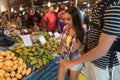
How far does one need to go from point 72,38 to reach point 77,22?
0.74ft

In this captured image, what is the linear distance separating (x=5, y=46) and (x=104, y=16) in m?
2.07

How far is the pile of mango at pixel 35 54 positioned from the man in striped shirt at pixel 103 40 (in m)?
1.41

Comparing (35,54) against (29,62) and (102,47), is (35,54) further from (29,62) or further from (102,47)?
(102,47)

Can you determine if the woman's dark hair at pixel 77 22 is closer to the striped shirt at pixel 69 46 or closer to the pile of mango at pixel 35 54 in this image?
the striped shirt at pixel 69 46

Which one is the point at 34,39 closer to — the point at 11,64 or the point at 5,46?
the point at 5,46

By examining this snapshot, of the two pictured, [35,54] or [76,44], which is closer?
[76,44]

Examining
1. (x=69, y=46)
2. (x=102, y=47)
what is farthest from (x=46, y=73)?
(x=102, y=47)

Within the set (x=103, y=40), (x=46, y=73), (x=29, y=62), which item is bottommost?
(x=46, y=73)

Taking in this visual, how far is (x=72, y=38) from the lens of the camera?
8.63 feet

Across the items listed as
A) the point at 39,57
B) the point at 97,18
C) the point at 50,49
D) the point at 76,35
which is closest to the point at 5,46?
the point at 39,57

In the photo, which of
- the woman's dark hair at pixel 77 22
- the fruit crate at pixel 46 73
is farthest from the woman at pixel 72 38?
the fruit crate at pixel 46 73

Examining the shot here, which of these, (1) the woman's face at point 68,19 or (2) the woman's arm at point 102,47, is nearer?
(2) the woman's arm at point 102,47

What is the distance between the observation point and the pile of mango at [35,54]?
2.83 metres

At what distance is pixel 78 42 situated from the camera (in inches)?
102
